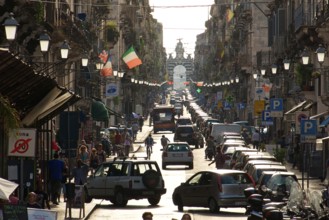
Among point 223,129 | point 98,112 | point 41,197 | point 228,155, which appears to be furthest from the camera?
point 223,129

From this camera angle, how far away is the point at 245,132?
282ft

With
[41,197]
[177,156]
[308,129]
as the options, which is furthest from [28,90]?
[177,156]

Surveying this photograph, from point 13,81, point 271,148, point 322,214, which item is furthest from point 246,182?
point 271,148

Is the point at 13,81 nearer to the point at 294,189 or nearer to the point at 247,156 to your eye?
the point at 294,189

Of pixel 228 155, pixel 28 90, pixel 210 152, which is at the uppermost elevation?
pixel 28 90

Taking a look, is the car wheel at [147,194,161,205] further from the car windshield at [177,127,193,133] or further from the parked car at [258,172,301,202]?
the car windshield at [177,127,193,133]

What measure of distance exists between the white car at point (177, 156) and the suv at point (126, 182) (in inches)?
911

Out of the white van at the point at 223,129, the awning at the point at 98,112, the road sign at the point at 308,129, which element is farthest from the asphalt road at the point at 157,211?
the white van at the point at 223,129

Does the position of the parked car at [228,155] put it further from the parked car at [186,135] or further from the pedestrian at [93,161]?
the parked car at [186,135]

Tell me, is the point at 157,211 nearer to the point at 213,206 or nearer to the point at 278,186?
the point at 213,206

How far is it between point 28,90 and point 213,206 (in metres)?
9.02

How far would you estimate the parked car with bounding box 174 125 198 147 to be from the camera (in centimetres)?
9006

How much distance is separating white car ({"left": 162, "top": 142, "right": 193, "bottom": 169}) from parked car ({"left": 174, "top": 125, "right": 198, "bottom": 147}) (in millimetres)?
25333

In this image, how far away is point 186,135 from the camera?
9069 centimetres
